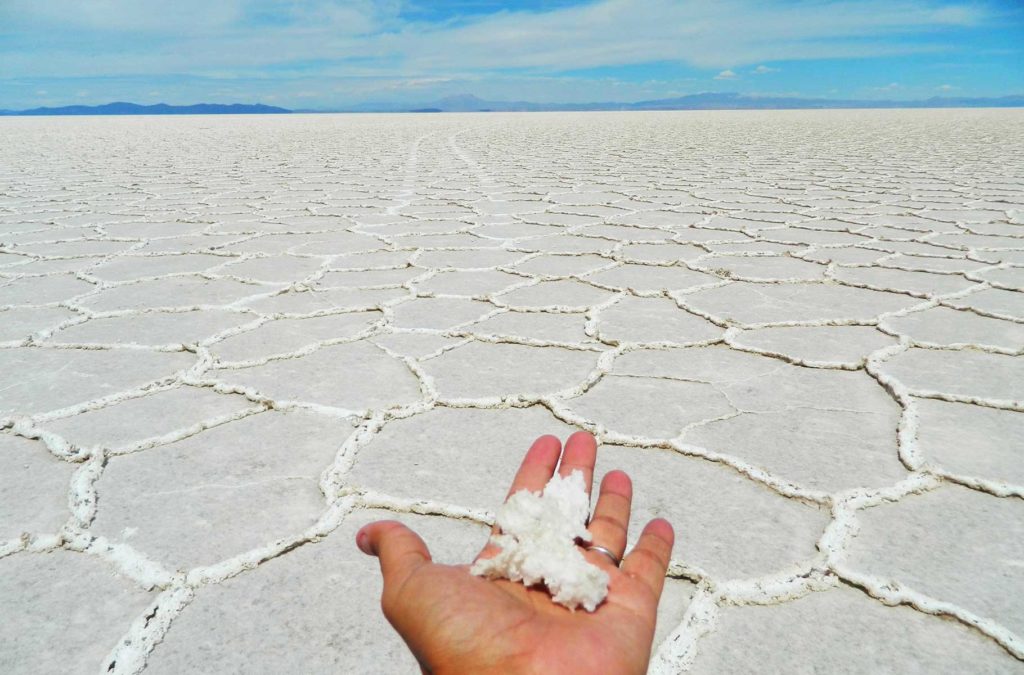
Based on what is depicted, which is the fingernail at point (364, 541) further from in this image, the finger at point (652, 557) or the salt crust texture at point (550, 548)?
the finger at point (652, 557)

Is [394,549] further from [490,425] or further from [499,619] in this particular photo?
[490,425]

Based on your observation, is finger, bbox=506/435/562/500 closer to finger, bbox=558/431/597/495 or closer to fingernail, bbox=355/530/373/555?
finger, bbox=558/431/597/495

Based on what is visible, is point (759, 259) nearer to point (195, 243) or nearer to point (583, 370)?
point (583, 370)

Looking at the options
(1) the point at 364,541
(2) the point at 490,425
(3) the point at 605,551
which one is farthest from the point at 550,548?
(2) the point at 490,425

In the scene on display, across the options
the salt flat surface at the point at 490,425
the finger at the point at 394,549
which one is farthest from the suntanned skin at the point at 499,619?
the salt flat surface at the point at 490,425

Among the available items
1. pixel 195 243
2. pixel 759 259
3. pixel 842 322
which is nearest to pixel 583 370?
pixel 842 322

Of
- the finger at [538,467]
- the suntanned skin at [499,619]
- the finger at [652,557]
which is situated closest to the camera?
the suntanned skin at [499,619]
